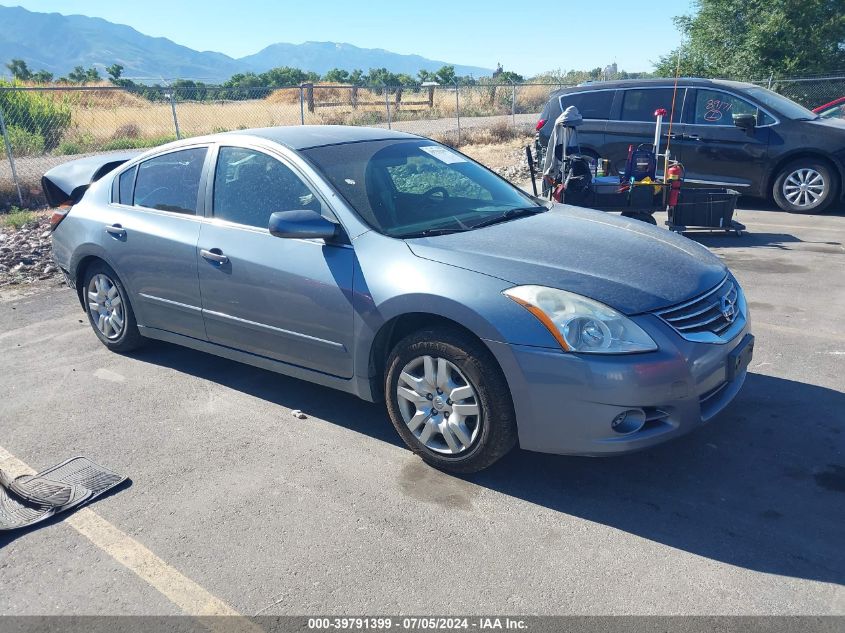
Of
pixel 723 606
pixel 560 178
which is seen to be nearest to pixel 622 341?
A: pixel 723 606

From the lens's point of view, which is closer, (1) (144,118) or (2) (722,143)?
(2) (722,143)


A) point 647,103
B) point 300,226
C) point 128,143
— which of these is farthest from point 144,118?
point 300,226

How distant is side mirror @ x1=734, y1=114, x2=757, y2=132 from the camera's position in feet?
33.2

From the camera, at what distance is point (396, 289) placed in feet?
12.2

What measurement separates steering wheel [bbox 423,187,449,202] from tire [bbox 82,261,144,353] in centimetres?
237

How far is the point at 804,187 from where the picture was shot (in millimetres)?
10164

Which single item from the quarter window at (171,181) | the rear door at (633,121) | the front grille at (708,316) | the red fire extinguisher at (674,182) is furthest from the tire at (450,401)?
the rear door at (633,121)

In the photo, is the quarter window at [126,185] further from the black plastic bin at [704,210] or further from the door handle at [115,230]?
the black plastic bin at [704,210]

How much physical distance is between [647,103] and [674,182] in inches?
127

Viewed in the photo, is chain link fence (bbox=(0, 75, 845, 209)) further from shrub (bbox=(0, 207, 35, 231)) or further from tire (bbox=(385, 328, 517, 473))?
tire (bbox=(385, 328, 517, 473))

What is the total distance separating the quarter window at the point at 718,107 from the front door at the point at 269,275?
8006 mm

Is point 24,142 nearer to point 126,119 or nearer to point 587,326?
point 126,119

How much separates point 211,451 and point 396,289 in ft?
4.71

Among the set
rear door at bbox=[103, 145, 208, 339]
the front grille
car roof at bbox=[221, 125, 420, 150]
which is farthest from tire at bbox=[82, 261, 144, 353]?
the front grille
